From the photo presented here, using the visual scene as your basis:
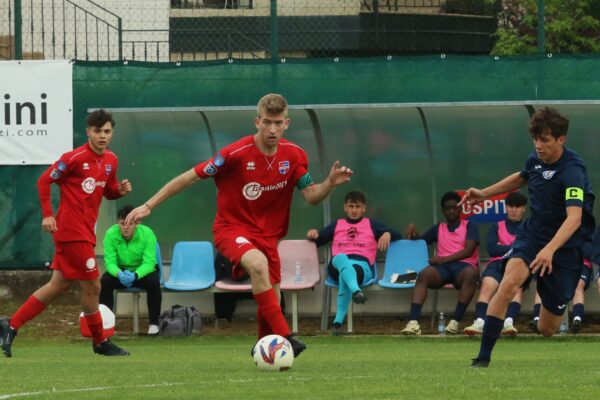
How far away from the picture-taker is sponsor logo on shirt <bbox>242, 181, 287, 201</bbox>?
31.9 feet

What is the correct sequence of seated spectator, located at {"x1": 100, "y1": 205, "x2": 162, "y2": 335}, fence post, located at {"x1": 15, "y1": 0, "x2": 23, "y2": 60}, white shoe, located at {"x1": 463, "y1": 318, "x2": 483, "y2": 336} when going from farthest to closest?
fence post, located at {"x1": 15, "y1": 0, "x2": 23, "y2": 60} → seated spectator, located at {"x1": 100, "y1": 205, "x2": 162, "y2": 335} → white shoe, located at {"x1": 463, "y1": 318, "x2": 483, "y2": 336}

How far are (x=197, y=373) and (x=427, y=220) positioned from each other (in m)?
7.87

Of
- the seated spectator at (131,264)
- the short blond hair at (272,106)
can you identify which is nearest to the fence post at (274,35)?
the seated spectator at (131,264)

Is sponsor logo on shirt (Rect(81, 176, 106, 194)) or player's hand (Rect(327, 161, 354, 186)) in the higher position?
player's hand (Rect(327, 161, 354, 186))

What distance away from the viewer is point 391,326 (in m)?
16.0

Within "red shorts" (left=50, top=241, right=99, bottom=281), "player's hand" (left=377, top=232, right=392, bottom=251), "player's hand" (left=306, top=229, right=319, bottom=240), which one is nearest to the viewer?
"red shorts" (left=50, top=241, right=99, bottom=281)

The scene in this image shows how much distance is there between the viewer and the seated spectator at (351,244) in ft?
49.1

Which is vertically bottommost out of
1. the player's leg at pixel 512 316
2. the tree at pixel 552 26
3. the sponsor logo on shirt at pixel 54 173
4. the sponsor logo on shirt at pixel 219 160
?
the player's leg at pixel 512 316

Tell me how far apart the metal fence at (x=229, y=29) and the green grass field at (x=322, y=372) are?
434cm

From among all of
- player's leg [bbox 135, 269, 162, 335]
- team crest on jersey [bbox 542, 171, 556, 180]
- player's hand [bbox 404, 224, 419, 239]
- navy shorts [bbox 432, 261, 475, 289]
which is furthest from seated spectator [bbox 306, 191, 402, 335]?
team crest on jersey [bbox 542, 171, 556, 180]

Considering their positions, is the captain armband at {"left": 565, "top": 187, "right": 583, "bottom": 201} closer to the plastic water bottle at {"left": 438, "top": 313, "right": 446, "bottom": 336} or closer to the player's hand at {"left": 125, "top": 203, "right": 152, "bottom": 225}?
the player's hand at {"left": 125, "top": 203, "right": 152, "bottom": 225}

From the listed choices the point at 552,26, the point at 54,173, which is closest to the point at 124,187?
the point at 54,173

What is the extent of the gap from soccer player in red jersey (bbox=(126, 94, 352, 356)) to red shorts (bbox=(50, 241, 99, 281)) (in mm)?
2068

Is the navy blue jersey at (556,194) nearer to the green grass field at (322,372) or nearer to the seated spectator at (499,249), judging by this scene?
the green grass field at (322,372)
